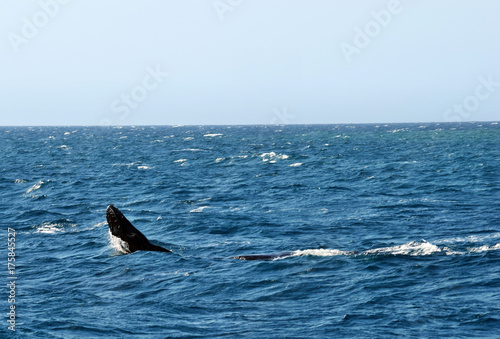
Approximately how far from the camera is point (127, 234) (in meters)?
20.9

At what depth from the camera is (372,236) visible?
23.0 m

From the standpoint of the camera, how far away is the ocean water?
13148 millimetres

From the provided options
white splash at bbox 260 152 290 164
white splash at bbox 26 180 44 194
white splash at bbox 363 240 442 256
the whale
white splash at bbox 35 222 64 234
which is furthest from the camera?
white splash at bbox 260 152 290 164

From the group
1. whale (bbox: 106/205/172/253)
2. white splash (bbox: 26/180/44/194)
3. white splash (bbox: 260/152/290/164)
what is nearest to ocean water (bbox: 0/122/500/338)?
white splash (bbox: 26/180/44/194)

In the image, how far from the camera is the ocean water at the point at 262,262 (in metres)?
13.1

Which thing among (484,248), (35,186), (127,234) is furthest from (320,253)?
(35,186)

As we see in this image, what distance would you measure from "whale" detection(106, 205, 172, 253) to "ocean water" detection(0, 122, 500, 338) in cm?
54

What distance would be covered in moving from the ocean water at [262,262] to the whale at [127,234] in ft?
1.78

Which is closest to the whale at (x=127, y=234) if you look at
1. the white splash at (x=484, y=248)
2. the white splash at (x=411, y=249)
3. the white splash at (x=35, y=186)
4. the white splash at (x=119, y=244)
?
the white splash at (x=119, y=244)

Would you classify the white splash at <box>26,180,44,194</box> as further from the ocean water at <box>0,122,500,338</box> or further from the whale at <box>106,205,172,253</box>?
the whale at <box>106,205,172,253</box>

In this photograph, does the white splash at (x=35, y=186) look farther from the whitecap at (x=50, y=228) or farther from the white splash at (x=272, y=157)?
the white splash at (x=272, y=157)

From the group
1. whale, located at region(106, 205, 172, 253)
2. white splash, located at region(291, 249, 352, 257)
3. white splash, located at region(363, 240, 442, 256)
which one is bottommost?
white splash, located at region(363, 240, 442, 256)

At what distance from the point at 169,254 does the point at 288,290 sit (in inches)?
230

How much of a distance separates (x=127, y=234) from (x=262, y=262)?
16.4 feet
